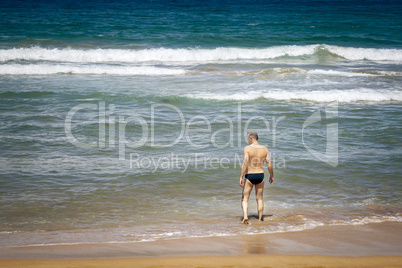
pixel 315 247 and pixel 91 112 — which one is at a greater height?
pixel 91 112

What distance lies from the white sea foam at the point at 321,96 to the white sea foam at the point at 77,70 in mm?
5224

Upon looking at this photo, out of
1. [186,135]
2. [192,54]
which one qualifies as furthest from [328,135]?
[192,54]

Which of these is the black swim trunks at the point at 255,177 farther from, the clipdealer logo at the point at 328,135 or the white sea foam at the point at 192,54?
the white sea foam at the point at 192,54

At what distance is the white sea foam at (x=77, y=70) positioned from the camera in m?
19.3

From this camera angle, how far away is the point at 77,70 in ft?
64.8

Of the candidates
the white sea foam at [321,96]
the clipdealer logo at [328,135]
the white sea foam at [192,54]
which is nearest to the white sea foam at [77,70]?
the white sea foam at [192,54]

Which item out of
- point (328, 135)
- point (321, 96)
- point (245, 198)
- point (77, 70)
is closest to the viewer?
point (245, 198)

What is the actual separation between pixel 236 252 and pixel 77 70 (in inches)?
632

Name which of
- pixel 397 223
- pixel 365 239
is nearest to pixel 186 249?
pixel 365 239

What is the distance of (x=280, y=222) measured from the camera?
6.80m

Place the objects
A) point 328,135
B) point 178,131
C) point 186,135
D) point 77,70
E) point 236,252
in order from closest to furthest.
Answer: point 236,252
point 186,135
point 328,135
point 178,131
point 77,70

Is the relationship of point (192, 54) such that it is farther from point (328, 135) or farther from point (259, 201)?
point (259, 201)

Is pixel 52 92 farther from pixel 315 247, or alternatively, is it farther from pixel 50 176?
pixel 315 247

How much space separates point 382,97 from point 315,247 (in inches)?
434
